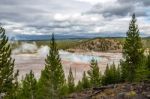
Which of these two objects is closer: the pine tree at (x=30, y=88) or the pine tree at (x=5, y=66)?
the pine tree at (x=5, y=66)

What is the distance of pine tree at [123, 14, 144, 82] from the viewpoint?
231ft

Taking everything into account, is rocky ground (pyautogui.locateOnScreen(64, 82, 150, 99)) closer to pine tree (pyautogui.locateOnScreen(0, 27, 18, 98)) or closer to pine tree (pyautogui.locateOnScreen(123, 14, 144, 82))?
pine tree (pyautogui.locateOnScreen(0, 27, 18, 98))

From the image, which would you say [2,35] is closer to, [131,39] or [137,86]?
[137,86]

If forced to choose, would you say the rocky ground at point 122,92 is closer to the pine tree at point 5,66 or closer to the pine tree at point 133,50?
the pine tree at point 5,66

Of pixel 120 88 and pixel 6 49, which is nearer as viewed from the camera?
pixel 120 88

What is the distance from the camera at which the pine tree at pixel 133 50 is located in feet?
231

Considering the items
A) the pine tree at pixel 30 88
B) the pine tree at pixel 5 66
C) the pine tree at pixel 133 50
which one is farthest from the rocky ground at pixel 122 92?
the pine tree at pixel 30 88

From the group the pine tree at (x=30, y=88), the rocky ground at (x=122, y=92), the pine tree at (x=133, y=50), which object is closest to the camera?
the rocky ground at (x=122, y=92)

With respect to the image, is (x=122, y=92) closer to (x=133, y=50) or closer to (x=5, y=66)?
(x=5, y=66)

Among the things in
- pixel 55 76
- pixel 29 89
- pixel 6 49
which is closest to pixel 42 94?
pixel 29 89

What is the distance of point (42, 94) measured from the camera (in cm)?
8088

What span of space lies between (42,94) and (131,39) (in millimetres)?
25520

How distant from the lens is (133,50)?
70312 millimetres

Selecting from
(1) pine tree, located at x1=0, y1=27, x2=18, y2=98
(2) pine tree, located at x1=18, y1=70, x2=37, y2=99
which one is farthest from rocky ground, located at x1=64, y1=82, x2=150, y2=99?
(2) pine tree, located at x1=18, y1=70, x2=37, y2=99
